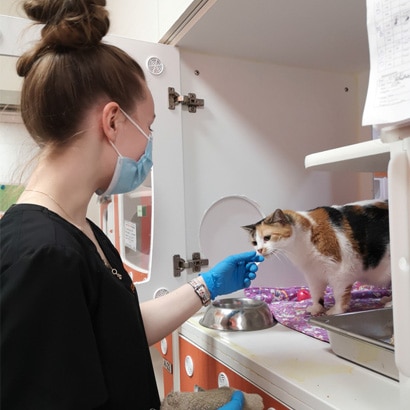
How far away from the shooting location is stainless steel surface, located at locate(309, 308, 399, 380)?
685 millimetres

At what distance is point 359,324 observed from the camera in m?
0.88

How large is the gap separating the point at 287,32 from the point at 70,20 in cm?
72

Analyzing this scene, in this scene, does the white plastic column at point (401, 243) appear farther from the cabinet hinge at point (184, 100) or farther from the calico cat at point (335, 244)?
the cabinet hinge at point (184, 100)

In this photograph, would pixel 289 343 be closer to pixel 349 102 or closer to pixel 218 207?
pixel 218 207

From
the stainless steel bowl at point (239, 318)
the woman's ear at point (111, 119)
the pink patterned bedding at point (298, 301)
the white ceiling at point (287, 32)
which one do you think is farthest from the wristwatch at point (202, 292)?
the white ceiling at point (287, 32)

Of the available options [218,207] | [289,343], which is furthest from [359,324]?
[218,207]

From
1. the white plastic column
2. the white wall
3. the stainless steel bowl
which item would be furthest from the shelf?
the white wall

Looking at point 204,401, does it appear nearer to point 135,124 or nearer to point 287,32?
A: point 135,124

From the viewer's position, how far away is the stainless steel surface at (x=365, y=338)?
2.25 ft

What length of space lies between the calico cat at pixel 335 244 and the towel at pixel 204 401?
1.43 feet

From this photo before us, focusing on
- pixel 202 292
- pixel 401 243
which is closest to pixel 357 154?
pixel 401 243

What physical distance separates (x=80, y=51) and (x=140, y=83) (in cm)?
11

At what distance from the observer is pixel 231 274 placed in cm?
94

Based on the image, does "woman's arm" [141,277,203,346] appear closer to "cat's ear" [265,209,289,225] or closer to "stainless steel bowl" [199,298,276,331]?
"stainless steel bowl" [199,298,276,331]
